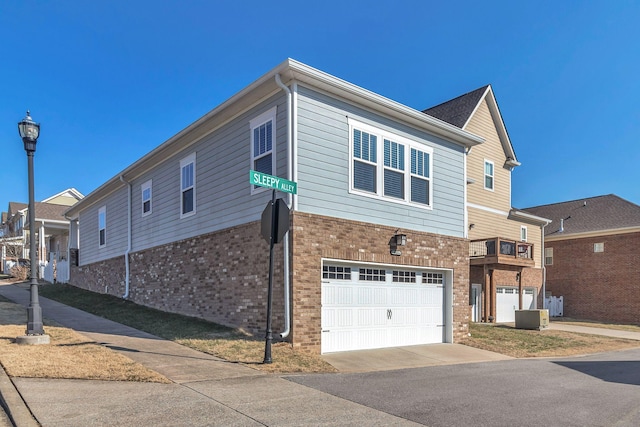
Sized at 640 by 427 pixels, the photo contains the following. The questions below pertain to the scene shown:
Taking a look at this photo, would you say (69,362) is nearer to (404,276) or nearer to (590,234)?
(404,276)

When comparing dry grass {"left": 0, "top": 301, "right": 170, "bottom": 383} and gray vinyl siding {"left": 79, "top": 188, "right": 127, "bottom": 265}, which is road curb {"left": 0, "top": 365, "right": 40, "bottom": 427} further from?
gray vinyl siding {"left": 79, "top": 188, "right": 127, "bottom": 265}

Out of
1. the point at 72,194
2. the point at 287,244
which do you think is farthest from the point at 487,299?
the point at 72,194

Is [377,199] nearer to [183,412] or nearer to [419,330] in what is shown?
[419,330]

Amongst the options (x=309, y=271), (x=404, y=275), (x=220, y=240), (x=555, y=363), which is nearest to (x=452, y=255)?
(x=404, y=275)

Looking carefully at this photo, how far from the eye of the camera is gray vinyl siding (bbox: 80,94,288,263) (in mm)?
11540

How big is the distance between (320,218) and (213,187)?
400cm

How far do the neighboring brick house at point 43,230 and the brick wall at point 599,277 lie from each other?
30971mm

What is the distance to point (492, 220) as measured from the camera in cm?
2284

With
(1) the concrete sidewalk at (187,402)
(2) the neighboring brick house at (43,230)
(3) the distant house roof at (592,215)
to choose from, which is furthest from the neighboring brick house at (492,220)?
(2) the neighboring brick house at (43,230)

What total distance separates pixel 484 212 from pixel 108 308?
16.6 metres

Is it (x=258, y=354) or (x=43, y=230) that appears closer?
(x=258, y=354)

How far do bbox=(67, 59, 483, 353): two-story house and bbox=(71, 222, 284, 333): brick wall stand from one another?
A: 0.16 feet

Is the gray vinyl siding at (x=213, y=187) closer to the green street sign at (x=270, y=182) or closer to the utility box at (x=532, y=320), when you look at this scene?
the green street sign at (x=270, y=182)

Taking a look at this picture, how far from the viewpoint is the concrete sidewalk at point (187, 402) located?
17.6ft
